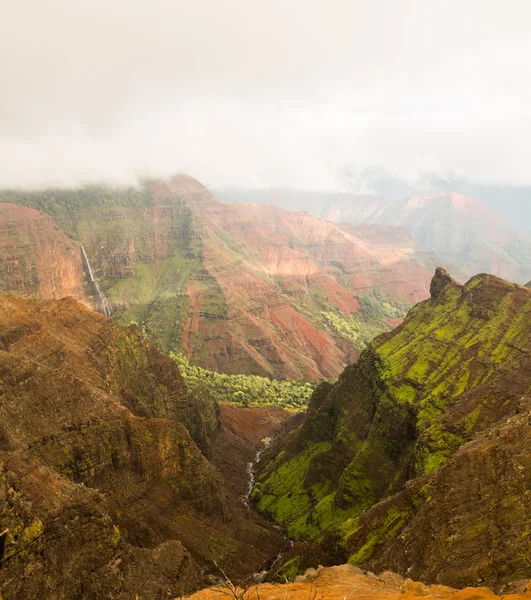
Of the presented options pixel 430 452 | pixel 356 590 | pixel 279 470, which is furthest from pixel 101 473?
pixel 279 470

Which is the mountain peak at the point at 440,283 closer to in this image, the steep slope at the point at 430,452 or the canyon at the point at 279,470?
the steep slope at the point at 430,452

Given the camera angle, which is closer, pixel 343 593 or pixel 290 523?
pixel 343 593

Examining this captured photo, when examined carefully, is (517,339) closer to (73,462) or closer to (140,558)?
(140,558)

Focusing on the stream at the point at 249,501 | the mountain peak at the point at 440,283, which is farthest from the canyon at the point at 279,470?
the stream at the point at 249,501

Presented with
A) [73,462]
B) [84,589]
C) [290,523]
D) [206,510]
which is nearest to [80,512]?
[84,589]

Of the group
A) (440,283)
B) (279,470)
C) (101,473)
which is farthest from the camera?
(440,283)

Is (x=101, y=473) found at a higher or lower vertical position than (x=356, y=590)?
lower

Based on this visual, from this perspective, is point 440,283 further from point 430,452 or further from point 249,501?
point 249,501
